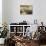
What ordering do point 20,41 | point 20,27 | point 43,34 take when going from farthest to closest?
1. point 20,27
2. point 43,34
3. point 20,41

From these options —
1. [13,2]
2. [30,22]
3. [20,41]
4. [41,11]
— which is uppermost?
[13,2]

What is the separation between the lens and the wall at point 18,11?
625cm

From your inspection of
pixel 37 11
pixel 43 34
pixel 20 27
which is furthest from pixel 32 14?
pixel 43 34

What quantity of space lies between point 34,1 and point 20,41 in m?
3.03

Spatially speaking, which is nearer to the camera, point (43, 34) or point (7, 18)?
point (43, 34)

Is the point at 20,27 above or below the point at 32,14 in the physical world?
below

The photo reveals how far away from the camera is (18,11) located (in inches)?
247

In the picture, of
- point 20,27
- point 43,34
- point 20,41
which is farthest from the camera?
point 20,27

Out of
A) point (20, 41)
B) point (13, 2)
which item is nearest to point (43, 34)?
point (20, 41)

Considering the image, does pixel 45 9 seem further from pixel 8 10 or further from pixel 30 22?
pixel 8 10

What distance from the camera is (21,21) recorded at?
6.28 m

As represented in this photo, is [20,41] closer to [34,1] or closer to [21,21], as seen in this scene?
[21,21]

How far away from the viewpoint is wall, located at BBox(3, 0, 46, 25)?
6254mm

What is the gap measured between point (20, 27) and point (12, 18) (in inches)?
22.8
